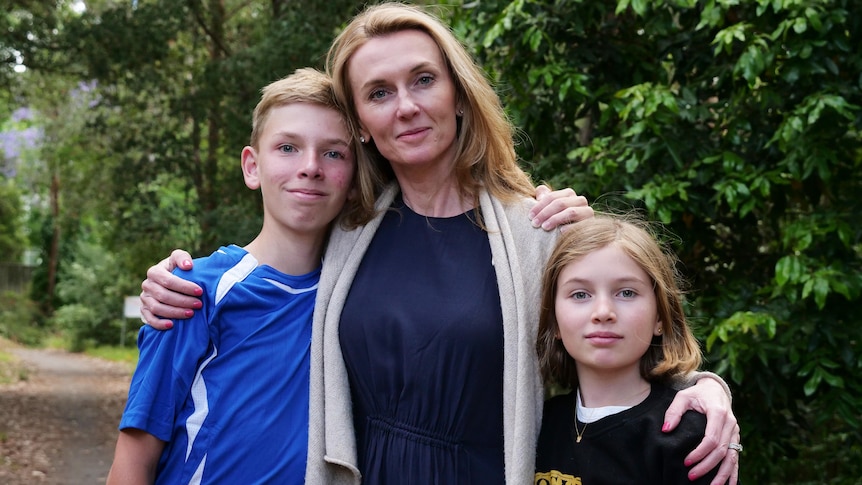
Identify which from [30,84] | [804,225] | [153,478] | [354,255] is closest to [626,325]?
[354,255]

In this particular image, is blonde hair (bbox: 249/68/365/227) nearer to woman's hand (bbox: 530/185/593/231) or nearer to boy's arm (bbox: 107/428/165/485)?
woman's hand (bbox: 530/185/593/231)

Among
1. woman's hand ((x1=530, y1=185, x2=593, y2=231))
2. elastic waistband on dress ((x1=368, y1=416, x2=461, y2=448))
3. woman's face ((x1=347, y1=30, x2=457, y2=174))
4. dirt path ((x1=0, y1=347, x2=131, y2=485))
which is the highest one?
woman's face ((x1=347, y1=30, x2=457, y2=174))

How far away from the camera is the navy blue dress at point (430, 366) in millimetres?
2479

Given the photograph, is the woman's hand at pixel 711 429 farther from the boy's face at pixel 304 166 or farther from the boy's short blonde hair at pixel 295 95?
the boy's short blonde hair at pixel 295 95

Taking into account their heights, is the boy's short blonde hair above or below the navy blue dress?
above

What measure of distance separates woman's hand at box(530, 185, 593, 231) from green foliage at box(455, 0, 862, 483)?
1.75 m

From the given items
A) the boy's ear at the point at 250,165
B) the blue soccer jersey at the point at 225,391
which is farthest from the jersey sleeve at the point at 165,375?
the boy's ear at the point at 250,165

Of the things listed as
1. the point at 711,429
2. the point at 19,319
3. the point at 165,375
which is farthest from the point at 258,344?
the point at 19,319

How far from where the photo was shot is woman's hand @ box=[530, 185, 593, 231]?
8.47 feet

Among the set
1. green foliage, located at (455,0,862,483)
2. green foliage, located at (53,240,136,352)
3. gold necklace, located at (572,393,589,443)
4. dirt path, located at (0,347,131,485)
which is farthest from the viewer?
green foliage, located at (53,240,136,352)

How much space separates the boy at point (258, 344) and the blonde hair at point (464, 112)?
59 millimetres

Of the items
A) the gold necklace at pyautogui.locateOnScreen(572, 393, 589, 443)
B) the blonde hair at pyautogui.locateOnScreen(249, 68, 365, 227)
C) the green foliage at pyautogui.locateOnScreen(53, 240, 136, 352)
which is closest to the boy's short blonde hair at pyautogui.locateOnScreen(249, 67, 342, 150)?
the blonde hair at pyautogui.locateOnScreen(249, 68, 365, 227)

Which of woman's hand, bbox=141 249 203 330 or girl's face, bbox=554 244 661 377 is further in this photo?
woman's hand, bbox=141 249 203 330

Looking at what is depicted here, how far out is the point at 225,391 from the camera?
2506 mm
